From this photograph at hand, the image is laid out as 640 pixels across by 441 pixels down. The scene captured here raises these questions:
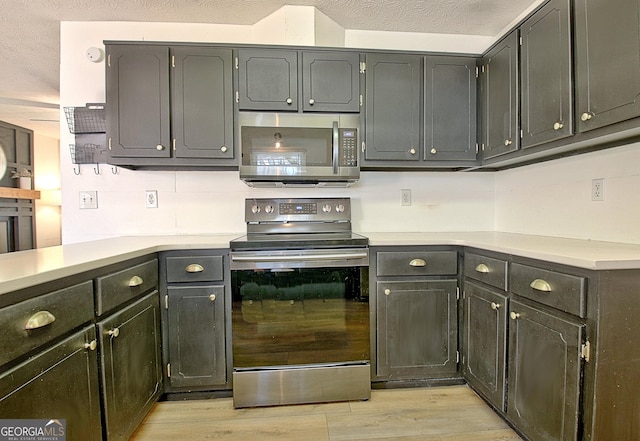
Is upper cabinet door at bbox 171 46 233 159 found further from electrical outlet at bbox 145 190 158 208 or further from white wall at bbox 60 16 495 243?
electrical outlet at bbox 145 190 158 208

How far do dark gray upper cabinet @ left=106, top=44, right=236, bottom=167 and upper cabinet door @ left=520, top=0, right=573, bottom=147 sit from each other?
1.75 m

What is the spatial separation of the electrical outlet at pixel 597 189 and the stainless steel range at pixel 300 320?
1250 millimetres

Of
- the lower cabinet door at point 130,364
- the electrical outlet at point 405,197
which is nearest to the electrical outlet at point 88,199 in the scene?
the lower cabinet door at point 130,364

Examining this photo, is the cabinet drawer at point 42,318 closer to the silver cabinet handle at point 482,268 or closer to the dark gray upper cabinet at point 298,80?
the dark gray upper cabinet at point 298,80

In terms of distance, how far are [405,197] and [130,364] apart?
203 centimetres

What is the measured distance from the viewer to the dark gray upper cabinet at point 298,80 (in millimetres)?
1915

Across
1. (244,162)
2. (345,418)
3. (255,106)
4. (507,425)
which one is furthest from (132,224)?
(507,425)

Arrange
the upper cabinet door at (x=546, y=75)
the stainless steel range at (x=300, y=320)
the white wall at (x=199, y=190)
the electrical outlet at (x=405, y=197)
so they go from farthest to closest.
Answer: the electrical outlet at (x=405, y=197) < the white wall at (x=199, y=190) < the stainless steel range at (x=300, y=320) < the upper cabinet door at (x=546, y=75)

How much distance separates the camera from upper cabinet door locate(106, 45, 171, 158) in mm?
1874

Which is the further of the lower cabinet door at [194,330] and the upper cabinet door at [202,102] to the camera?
the upper cabinet door at [202,102]

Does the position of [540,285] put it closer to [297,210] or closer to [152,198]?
[297,210]

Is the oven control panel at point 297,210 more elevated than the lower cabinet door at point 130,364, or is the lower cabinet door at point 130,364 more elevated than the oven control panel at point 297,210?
the oven control panel at point 297,210

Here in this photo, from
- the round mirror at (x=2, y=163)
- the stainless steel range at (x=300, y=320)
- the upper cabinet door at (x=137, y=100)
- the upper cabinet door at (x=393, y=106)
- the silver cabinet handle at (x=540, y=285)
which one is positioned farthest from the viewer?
the round mirror at (x=2, y=163)

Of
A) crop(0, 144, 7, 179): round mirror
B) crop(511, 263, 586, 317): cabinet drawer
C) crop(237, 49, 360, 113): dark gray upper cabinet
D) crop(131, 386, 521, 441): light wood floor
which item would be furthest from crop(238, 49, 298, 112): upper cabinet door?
crop(0, 144, 7, 179): round mirror
